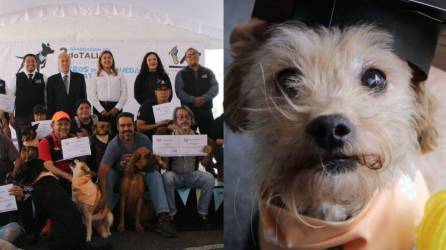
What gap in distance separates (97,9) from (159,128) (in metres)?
0.67

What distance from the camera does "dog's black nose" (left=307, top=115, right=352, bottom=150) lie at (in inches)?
31.3

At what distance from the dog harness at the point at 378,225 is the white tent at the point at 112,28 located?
1.15m

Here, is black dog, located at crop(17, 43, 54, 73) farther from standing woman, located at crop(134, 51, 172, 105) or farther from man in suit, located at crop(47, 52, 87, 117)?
standing woman, located at crop(134, 51, 172, 105)

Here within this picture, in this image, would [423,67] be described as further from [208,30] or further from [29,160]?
[29,160]

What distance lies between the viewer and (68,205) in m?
2.20

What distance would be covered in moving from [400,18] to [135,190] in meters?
1.70

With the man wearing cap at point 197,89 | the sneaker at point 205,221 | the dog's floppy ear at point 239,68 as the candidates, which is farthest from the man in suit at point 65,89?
the dog's floppy ear at point 239,68

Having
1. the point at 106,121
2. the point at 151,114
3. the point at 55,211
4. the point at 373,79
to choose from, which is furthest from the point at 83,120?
the point at 373,79

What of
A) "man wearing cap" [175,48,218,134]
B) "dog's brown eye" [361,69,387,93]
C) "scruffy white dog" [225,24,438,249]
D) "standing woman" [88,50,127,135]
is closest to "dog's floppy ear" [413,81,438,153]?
"scruffy white dog" [225,24,438,249]

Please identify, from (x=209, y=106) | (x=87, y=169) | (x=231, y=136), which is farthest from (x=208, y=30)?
(x=87, y=169)

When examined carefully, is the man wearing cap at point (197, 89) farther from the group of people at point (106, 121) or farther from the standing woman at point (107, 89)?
the standing woman at point (107, 89)

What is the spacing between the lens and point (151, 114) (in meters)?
2.22

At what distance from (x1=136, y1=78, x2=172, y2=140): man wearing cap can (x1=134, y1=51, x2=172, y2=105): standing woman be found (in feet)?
0.06

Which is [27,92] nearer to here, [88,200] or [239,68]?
[88,200]
